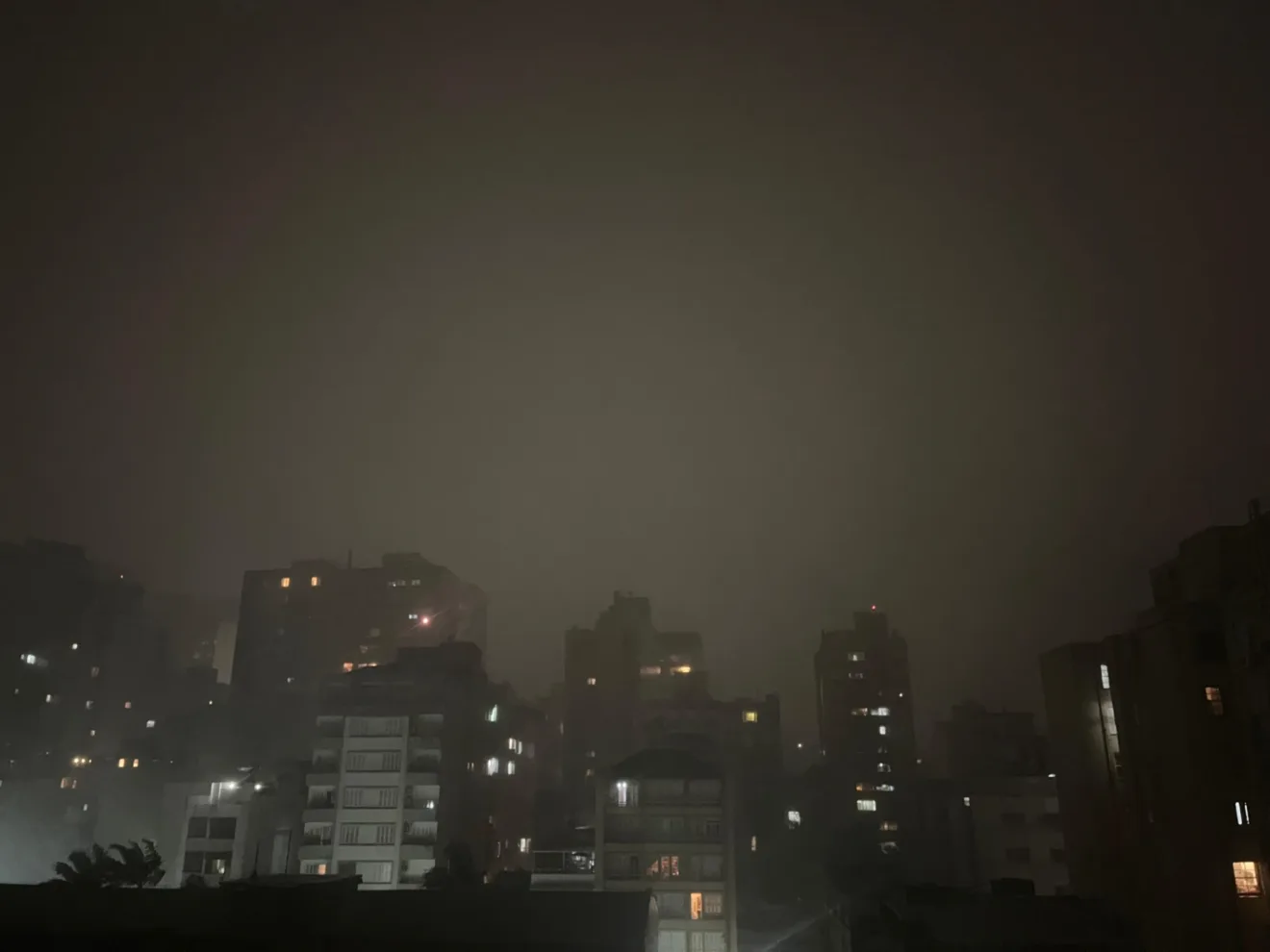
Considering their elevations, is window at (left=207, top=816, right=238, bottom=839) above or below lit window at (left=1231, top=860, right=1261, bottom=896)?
above

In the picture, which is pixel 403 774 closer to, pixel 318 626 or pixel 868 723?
pixel 318 626

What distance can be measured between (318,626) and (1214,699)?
7850 centimetres

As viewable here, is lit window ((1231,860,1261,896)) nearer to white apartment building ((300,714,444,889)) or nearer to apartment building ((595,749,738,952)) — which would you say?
apartment building ((595,749,738,952))

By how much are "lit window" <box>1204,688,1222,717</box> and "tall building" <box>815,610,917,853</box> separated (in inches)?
1691

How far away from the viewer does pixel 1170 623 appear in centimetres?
4162

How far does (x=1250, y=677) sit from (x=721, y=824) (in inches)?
975

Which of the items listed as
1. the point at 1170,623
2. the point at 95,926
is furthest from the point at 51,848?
the point at 1170,623

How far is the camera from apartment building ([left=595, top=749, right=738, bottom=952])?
45.4 m

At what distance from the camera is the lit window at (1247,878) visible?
1478 inches

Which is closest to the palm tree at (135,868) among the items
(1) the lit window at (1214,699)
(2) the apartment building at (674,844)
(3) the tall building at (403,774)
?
(3) the tall building at (403,774)

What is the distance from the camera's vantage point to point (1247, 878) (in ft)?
124

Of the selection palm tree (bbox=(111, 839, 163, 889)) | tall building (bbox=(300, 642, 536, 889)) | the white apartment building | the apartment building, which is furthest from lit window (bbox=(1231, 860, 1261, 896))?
palm tree (bbox=(111, 839, 163, 889))

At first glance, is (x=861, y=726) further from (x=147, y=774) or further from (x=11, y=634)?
(x=11, y=634)

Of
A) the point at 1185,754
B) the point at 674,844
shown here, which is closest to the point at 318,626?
the point at 674,844
